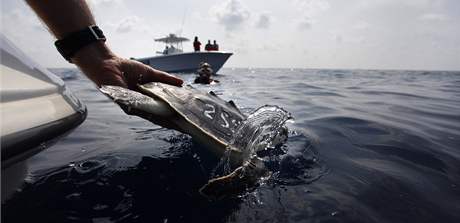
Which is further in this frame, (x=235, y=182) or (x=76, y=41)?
(x=76, y=41)

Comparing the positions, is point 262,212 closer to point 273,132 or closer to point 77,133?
point 273,132

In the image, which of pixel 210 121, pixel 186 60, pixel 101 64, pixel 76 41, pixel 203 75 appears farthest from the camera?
pixel 186 60

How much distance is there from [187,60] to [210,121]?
20.3 meters

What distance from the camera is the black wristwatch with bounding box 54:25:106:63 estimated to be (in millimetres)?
2295

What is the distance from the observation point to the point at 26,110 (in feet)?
4.60

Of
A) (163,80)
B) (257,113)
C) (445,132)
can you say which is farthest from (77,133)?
(445,132)

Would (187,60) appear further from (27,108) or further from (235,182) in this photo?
(27,108)

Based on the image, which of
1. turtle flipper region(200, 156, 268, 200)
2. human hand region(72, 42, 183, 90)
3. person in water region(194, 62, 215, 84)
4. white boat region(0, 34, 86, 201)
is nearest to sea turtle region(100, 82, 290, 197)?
turtle flipper region(200, 156, 268, 200)

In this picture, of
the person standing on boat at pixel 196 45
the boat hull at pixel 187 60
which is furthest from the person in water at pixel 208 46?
the boat hull at pixel 187 60

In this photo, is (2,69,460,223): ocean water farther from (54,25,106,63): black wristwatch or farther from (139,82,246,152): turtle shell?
(54,25,106,63): black wristwatch

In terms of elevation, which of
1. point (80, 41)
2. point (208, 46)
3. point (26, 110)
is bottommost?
point (26, 110)

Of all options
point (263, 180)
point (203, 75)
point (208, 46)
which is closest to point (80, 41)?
point (263, 180)

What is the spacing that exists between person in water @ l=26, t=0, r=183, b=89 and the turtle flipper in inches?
49.7

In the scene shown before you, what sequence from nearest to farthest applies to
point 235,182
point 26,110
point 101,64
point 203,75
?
1. point 26,110
2. point 235,182
3. point 101,64
4. point 203,75
